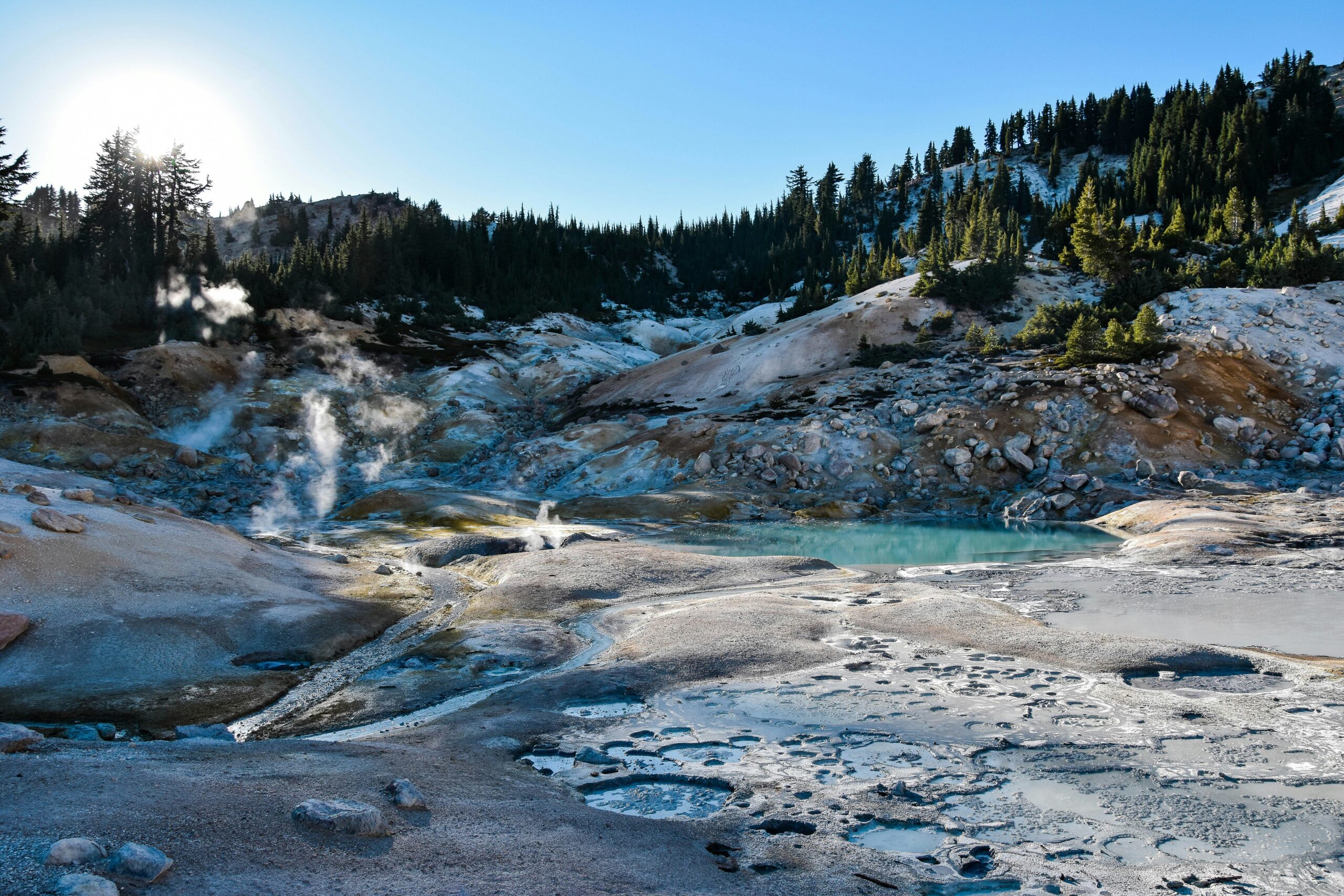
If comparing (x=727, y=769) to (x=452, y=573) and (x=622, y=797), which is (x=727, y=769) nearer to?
(x=622, y=797)

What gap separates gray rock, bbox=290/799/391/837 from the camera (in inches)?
205

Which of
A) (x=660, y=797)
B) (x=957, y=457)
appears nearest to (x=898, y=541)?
(x=957, y=457)

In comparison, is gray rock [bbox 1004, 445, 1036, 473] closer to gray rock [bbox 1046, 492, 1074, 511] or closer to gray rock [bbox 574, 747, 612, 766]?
gray rock [bbox 1046, 492, 1074, 511]

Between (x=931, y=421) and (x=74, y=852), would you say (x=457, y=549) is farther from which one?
(x=931, y=421)

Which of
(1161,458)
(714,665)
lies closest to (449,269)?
(1161,458)

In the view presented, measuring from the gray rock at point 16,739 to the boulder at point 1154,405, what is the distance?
41269 millimetres

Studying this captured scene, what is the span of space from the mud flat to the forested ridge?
45.7 meters

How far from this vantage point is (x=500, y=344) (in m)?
72.4

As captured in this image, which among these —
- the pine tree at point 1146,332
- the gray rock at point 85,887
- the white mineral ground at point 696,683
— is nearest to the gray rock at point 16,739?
the white mineral ground at point 696,683

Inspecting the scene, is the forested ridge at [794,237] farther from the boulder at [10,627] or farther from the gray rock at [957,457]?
the boulder at [10,627]

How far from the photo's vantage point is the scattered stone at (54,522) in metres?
15.0

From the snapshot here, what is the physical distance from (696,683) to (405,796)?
521cm

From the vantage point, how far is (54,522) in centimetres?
1509

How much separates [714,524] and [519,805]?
26754 mm
